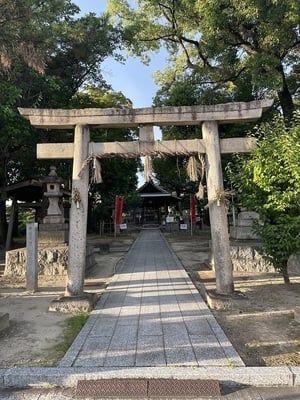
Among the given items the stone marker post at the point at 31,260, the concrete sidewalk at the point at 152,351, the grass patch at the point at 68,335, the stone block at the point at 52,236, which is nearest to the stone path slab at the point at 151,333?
the concrete sidewalk at the point at 152,351

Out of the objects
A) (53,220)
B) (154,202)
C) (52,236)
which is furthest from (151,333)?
(154,202)

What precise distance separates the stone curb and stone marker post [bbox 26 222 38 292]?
183 inches

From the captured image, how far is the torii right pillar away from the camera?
22.9 ft

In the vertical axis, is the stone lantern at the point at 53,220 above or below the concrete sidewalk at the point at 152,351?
above

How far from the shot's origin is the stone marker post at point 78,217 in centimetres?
698

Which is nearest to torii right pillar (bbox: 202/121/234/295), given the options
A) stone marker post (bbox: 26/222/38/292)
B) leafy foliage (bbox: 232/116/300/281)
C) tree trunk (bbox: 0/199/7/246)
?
leafy foliage (bbox: 232/116/300/281)

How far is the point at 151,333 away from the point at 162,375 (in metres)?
1.40

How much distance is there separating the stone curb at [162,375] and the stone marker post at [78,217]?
10.1 ft

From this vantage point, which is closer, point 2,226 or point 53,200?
→ point 53,200

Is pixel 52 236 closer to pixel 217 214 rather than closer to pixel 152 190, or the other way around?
pixel 217 214

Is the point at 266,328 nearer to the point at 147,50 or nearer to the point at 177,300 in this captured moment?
the point at 177,300

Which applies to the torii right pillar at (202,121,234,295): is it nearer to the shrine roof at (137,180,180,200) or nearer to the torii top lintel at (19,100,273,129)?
the torii top lintel at (19,100,273,129)

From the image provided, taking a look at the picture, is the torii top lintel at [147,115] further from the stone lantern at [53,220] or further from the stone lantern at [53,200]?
the stone lantern at [53,200]

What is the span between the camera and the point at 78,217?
A: 7.07 metres
